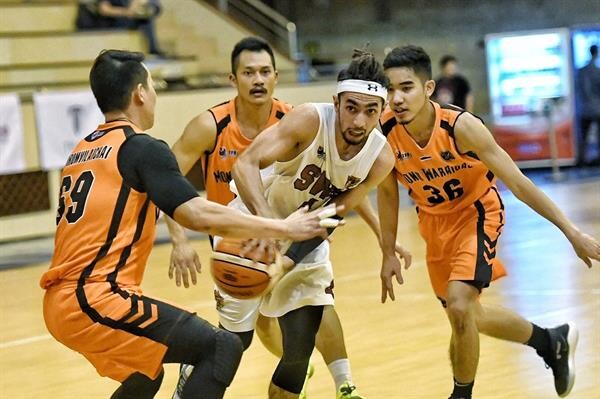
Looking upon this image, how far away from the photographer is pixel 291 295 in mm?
5910

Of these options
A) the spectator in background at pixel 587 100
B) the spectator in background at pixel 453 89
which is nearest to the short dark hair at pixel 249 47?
the spectator in background at pixel 453 89

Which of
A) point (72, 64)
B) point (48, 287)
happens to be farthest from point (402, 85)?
point (72, 64)

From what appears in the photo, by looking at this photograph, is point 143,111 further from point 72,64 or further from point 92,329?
point 72,64

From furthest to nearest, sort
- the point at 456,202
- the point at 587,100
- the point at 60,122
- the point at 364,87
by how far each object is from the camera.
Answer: the point at 587,100, the point at 60,122, the point at 456,202, the point at 364,87

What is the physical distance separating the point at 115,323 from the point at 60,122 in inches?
379

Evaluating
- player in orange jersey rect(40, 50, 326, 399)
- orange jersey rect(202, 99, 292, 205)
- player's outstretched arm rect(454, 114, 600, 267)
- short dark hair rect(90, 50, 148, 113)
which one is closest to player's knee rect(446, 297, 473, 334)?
player's outstretched arm rect(454, 114, 600, 267)

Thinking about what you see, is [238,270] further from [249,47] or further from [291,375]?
[249,47]

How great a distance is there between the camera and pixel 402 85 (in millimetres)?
6129

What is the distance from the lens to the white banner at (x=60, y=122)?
13695 millimetres

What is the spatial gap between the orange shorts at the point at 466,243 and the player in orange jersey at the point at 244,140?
1.23 feet

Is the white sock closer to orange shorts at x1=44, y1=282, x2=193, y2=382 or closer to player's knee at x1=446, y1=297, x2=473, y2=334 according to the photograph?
player's knee at x1=446, y1=297, x2=473, y2=334

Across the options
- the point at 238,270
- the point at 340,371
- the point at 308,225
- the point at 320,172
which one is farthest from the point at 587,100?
the point at 308,225

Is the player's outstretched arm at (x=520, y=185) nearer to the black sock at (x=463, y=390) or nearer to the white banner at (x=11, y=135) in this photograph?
the black sock at (x=463, y=390)

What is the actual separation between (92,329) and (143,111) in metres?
0.87
